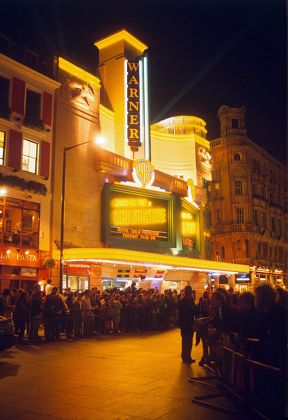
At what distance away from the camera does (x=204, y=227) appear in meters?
43.6

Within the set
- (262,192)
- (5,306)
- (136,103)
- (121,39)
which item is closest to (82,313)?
(5,306)

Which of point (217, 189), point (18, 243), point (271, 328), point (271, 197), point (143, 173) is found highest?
point (271, 197)

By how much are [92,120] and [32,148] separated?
593 centimetres

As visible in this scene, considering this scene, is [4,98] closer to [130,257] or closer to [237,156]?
[130,257]

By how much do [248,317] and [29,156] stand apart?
19.9 m

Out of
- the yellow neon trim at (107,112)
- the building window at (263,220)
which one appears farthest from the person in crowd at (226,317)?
the building window at (263,220)

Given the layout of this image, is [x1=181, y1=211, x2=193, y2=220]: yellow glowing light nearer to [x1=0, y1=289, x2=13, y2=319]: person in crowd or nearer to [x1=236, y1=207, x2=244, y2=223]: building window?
[x1=236, y1=207, x2=244, y2=223]: building window

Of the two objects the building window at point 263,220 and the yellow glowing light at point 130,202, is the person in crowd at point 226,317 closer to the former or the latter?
the yellow glowing light at point 130,202

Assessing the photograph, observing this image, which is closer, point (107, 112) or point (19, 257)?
point (19, 257)

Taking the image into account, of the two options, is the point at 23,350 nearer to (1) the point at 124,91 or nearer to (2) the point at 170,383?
(2) the point at 170,383

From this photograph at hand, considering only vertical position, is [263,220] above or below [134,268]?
above

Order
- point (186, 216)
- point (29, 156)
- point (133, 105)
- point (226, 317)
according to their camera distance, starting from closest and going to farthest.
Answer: point (226, 317), point (29, 156), point (133, 105), point (186, 216)

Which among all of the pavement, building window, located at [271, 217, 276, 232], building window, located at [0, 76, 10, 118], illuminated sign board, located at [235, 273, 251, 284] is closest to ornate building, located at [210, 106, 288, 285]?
building window, located at [271, 217, 276, 232]

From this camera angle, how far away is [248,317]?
790 centimetres
